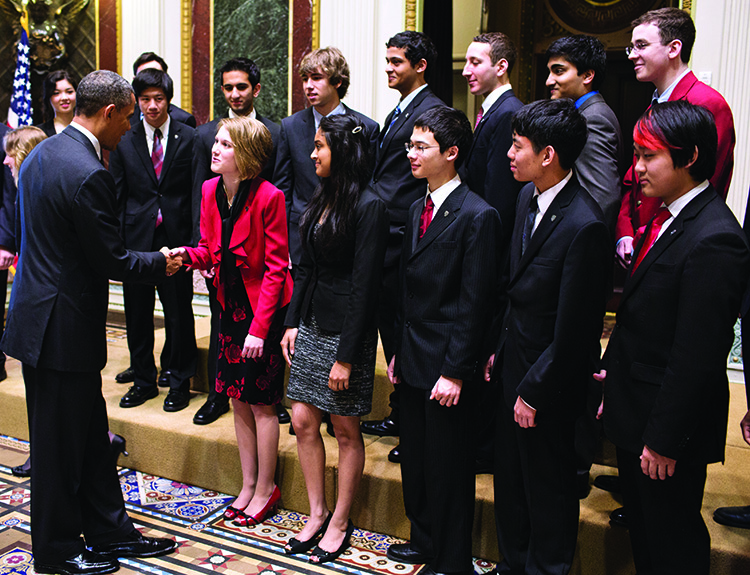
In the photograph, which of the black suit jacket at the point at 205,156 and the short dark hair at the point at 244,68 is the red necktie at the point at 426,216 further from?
the short dark hair at the point at 244,68

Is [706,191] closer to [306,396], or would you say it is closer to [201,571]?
[306,396]

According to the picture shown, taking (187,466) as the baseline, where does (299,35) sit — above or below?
above

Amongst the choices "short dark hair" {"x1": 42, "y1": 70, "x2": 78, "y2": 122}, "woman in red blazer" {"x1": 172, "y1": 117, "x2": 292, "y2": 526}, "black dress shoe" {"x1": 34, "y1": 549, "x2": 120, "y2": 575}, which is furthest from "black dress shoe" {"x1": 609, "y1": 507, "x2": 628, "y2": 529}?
"short dark hair" {"x1": 42, "y1": 70, "x2": 78, "y2": 122}

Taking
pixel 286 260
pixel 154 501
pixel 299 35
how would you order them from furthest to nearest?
pixel 299 35
pixel 154 501
pixel 286 260

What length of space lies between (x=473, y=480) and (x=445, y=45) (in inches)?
163

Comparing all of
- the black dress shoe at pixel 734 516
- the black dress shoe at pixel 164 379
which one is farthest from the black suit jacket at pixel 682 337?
the black dress shoe at pixel 164 379

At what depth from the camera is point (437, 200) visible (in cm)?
248

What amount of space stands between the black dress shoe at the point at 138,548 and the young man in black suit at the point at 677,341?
5.78 ft

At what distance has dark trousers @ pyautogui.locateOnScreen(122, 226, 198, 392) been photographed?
3.82 meters

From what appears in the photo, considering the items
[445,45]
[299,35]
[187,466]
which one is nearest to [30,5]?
[299,35]

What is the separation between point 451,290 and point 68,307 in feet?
4.33

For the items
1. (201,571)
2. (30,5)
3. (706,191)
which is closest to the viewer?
(706,191)

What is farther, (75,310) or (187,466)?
(187,466)

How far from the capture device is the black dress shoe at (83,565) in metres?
2.60
